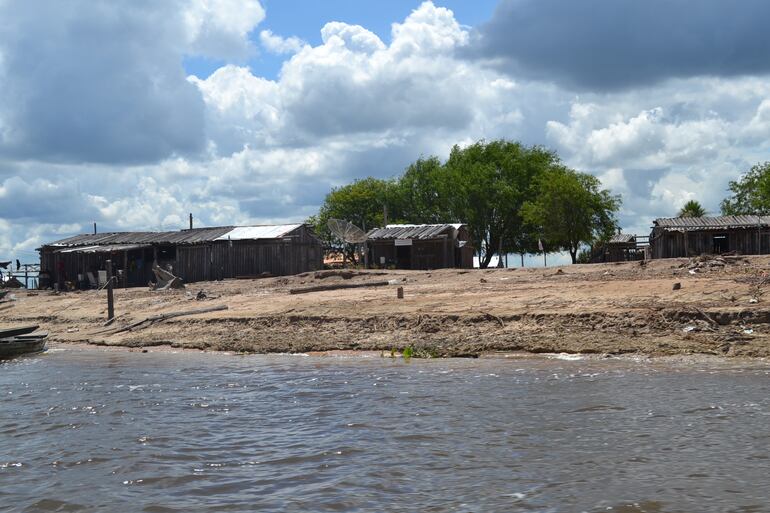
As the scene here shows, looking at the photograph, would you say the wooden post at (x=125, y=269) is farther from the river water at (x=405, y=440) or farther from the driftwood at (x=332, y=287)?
the river water at (x=405, y=440)

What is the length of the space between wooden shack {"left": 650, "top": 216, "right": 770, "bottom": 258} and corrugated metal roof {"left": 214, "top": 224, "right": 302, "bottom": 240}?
20.0m

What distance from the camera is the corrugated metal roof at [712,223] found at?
39156mm

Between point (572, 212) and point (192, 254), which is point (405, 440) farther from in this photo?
point (572, 212)

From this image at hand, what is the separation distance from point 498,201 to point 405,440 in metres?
51.9

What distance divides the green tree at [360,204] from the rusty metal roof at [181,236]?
26.4m

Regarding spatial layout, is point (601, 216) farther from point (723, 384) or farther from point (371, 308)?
point (723, 384)

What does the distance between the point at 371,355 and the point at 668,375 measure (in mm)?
6643

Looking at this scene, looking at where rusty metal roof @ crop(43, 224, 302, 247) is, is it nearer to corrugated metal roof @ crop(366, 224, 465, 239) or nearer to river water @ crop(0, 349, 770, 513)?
corrugated metal roof @ crop(366, 224, 465, 239)

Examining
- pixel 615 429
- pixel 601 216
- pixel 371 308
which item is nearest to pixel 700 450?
pixel 615 429

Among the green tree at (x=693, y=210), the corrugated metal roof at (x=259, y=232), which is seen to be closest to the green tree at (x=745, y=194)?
the green tree at (x=693, y=210)

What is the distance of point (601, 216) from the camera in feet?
Answer: 181

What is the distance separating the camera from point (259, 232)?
42.8 meters

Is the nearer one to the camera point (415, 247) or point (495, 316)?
point (495, 316)

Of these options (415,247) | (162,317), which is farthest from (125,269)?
(162,317)
